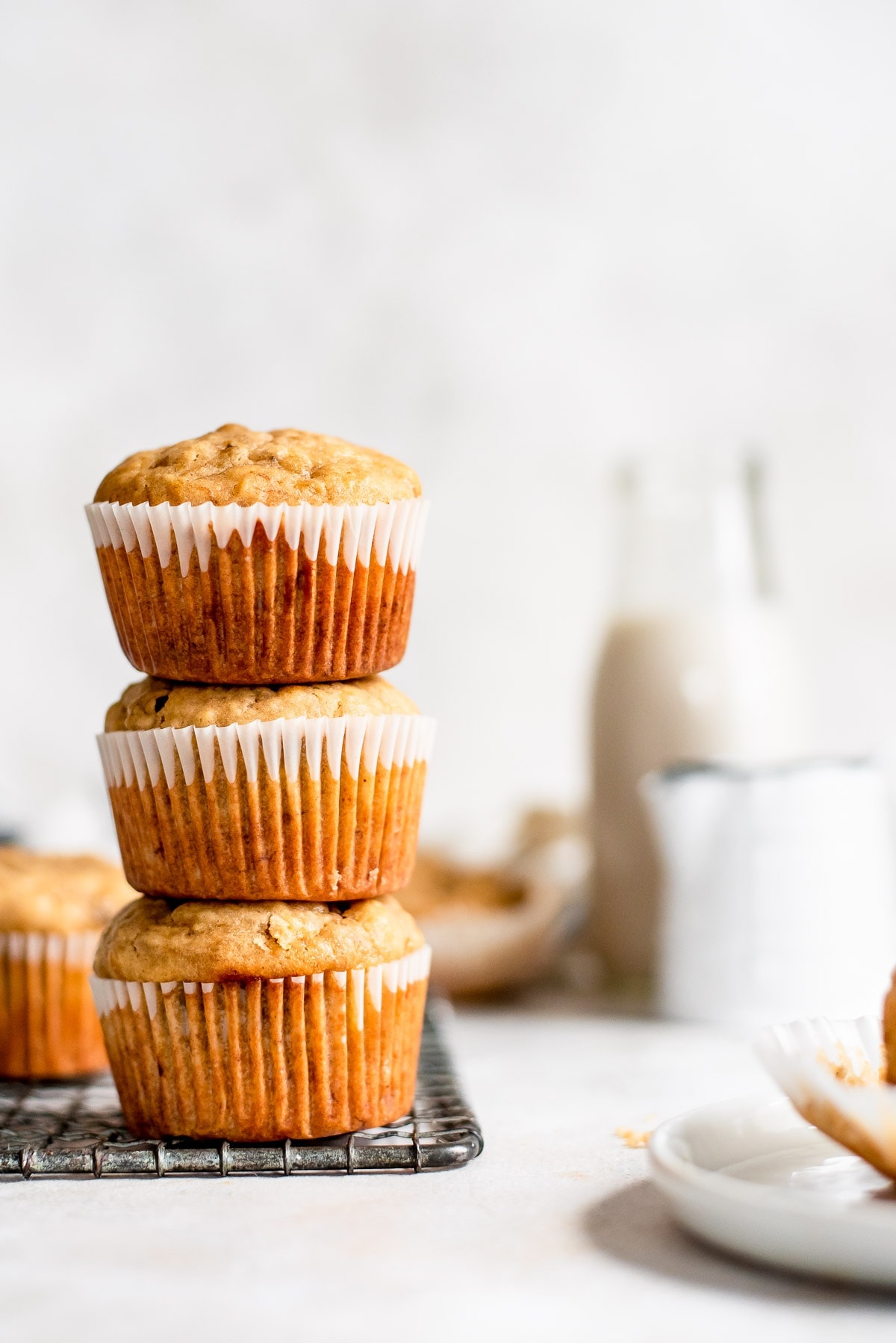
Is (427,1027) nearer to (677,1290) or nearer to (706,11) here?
(677,1290)

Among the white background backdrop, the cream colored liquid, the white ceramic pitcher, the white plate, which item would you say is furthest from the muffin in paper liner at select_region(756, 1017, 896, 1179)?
the white background backdrop

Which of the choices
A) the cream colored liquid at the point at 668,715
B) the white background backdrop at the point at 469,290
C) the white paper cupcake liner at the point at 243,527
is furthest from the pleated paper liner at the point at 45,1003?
the white background backdrop at the point at 469,290

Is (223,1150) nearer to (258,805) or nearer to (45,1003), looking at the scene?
(258,805)

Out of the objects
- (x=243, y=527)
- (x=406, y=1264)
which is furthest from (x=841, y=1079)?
(x=243, y=527)

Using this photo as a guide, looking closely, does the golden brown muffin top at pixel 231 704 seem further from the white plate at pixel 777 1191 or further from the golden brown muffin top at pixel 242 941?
the white plate at pixel 777 1191

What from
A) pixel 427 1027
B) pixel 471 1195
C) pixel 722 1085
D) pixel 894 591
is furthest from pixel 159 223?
pixel 471 1195

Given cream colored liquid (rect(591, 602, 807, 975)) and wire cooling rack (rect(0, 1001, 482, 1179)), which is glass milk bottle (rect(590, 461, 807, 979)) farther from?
wire cooling rack (rect(0, 1001, 482, 1179))

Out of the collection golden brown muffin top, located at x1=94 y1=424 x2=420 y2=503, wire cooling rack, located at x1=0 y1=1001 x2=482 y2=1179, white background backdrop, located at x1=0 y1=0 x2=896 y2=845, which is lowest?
wire cooling rack, located at x1=0 y1=1001 x2=482 y2=1179
